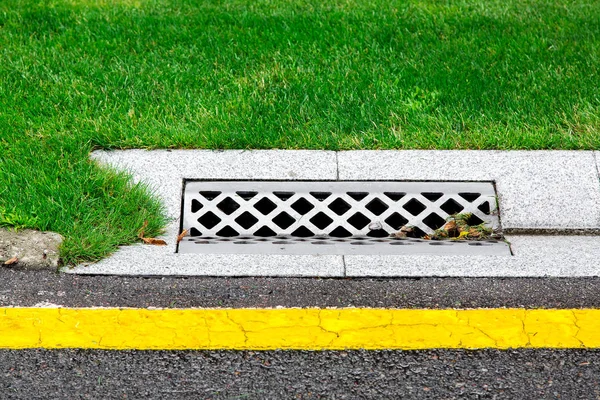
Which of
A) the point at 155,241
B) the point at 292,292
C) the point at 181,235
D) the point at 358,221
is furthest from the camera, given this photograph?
the point at 358,221

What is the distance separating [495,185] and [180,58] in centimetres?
197

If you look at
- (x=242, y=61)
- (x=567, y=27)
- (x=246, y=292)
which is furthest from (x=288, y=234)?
(x=567, y=27)

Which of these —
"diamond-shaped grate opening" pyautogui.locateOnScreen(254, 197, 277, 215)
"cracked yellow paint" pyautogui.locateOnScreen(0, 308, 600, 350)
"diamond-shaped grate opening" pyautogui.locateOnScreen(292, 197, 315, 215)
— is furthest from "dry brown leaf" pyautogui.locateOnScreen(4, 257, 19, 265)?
"diamond-shaped grate opening" pyautogui.locateOnScreen(292, 197, 315, 215)

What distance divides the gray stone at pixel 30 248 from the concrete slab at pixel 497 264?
1126mm

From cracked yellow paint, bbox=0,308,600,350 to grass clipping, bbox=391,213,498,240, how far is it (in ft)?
2.14

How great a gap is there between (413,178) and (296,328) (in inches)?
46.2

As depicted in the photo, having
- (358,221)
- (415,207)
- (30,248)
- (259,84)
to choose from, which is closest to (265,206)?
(358,221)

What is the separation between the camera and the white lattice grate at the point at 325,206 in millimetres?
3361

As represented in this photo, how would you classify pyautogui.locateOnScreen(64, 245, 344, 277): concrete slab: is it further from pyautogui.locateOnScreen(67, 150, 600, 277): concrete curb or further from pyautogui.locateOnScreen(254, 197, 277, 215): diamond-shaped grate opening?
pyautogui.locateOnScreen(254, 197, 277, 215): diamond-shaped grate opening

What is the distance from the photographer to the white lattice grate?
336 centimetres

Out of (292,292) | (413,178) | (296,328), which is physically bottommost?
(296,328)

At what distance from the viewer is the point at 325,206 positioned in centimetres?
340

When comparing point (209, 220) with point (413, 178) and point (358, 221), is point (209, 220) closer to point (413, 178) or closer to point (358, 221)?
point (358, 221)

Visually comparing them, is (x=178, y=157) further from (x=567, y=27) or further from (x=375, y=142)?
(x=567, y=27)
